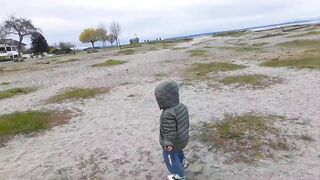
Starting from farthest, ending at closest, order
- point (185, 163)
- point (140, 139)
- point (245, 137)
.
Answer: point (140, 139)
point (245, 137)
point (185, 163)

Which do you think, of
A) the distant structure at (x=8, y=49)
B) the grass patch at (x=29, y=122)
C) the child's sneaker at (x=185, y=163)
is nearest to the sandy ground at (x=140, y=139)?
the child's sneaker at (x=185, y=163)

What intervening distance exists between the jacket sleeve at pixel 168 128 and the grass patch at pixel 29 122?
264 inches

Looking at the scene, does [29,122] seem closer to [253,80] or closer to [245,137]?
[245,137]

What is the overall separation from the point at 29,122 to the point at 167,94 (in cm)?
802

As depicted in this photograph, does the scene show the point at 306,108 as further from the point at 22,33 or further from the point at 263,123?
the point at 22,33

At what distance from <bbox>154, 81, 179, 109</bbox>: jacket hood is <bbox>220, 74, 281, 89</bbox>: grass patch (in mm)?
10981

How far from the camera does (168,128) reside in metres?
5.98

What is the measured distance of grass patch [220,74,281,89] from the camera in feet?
54.8

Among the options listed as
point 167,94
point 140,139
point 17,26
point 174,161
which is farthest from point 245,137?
point 17,26

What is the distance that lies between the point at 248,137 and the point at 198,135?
1.37 metres

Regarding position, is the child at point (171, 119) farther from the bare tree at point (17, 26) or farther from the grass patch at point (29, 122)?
the bare tree at point (17, 26)

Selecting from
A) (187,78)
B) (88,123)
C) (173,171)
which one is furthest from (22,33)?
(173,171)

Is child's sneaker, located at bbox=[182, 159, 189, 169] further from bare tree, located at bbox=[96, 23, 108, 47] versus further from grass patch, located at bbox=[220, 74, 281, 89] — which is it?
bare tree, located at bbox=[96, 23, 108, 47]

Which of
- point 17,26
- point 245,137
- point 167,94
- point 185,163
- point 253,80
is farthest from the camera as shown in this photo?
point 17,26
